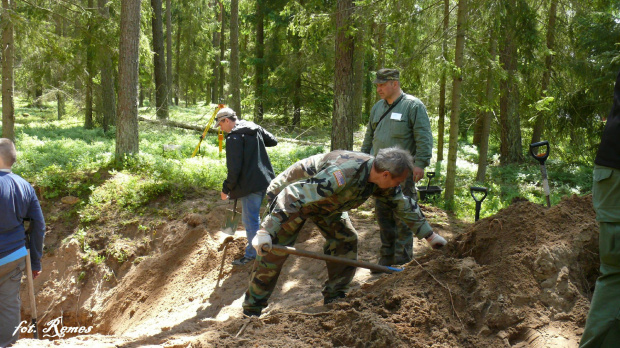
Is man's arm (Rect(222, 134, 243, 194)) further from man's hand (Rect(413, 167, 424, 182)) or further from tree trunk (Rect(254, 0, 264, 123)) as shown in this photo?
tree trunk (Rect(254, 0, 264, 123))

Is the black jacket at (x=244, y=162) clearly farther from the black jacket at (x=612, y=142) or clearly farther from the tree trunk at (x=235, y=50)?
the tree trunk at (x=235, y=50)

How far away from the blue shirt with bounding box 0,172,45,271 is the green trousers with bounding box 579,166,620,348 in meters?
5.06

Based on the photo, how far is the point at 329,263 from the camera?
16.3ft

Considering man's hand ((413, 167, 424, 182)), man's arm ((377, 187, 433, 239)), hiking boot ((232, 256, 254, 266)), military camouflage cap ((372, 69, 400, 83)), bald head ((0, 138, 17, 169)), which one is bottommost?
hiking boot ((232, 256, 254, 266))

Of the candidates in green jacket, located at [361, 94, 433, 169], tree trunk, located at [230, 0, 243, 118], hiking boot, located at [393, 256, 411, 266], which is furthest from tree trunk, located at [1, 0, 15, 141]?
hiking boot, located at [393, 256, 411, 266]

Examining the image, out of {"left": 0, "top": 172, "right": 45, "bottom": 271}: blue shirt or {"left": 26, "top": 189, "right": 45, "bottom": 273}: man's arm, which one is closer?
{"left": 0, "top": 172, "right": 45, "bottom": 271}: blue shirt

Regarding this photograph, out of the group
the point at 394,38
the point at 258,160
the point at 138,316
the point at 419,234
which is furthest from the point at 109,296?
the point at 394,38

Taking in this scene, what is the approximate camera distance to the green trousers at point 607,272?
2.71 m

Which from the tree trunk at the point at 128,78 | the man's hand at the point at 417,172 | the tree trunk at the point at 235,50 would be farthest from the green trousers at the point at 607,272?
the tree trunk at the point at 235,50

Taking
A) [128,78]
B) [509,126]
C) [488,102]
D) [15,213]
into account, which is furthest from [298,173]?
[509,126]

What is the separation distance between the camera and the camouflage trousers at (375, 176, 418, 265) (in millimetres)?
5586

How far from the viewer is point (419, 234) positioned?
437cm

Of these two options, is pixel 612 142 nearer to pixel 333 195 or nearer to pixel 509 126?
pixel 333 195

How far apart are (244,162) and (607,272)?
4410 mm
